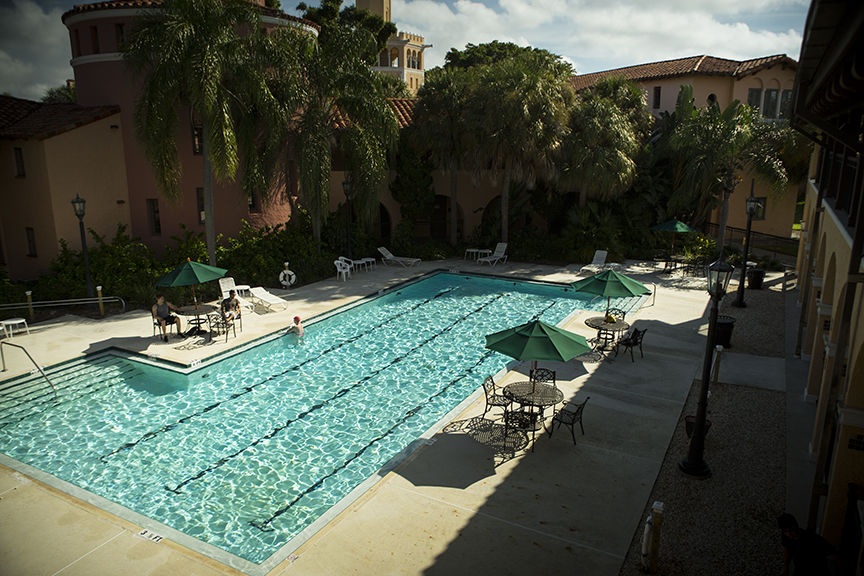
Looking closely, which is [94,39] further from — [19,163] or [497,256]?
[497,256]

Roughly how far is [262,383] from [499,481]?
22.2 ft

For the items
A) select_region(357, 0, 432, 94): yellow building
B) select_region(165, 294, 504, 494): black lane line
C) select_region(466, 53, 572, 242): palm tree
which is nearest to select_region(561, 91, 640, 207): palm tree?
select_region(466, 53, 572, 242): palm tree

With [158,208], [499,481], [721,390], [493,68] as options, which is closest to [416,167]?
[493,68]

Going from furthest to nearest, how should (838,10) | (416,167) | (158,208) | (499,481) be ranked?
(416,167)
(158,208)
(499,481)
(838,10)

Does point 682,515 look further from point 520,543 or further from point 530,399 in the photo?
point 530,399

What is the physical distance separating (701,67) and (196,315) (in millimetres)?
31530

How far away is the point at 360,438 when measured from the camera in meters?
10.5

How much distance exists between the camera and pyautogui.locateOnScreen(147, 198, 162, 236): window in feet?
71.2

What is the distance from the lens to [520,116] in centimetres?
2272

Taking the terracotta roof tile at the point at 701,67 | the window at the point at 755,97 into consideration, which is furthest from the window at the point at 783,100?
the terracotta roof tile at the point at 701,67

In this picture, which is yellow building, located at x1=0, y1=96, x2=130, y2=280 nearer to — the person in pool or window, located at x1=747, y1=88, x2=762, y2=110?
the person in pool

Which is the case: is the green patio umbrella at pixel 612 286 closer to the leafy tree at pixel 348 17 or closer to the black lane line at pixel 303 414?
the black lane line at pixel 303 414

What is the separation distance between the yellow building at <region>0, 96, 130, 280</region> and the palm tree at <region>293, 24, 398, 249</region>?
7.31 meters

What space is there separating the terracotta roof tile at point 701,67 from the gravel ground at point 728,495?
25957 millimetres
